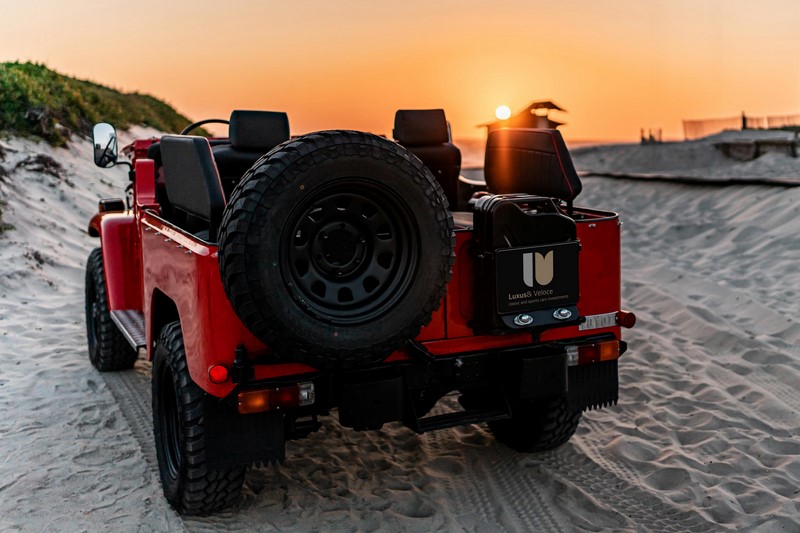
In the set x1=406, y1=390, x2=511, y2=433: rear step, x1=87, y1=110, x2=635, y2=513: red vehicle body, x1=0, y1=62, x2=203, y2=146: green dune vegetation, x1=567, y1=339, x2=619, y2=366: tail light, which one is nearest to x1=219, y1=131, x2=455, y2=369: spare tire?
x1=87, y1=110, x2=635, y2=513: red vehicle body

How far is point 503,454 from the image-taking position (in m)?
5.36

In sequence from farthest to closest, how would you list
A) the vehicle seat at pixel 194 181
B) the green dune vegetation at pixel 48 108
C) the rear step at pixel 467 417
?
the green dune vegetation at pixel 48 108 → the rear step at pixel 467 417 → the vehicle seat at pixel 194 181

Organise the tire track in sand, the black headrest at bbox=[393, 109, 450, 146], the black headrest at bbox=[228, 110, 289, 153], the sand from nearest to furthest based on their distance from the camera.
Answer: the sand < the black headrest at bbox=[228, 110, 289, 153] < the tire track in sand < the black headrest at bbox=[393, 109, 450, 146]

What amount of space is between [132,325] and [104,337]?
3.54ft

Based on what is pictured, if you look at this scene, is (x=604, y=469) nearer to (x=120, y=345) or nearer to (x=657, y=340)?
(x=657, y=340)

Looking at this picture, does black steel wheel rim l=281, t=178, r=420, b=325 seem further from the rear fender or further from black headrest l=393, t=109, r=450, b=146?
the rear fender

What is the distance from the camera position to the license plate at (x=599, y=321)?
4.73 metres

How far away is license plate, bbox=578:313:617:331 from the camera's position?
15.5ft

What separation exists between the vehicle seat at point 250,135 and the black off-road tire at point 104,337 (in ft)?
7.04

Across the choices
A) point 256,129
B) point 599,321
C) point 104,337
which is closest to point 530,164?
point 599,321

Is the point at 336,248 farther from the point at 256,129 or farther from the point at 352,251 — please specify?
the point at 256,129

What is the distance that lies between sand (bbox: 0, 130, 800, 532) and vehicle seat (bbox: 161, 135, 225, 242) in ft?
5.20

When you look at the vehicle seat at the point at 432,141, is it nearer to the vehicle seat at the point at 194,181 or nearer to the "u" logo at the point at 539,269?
the vehicle seat at the point at 194,181

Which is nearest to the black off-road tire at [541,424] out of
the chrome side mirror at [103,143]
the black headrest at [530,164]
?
the black headrest at [530,164]
